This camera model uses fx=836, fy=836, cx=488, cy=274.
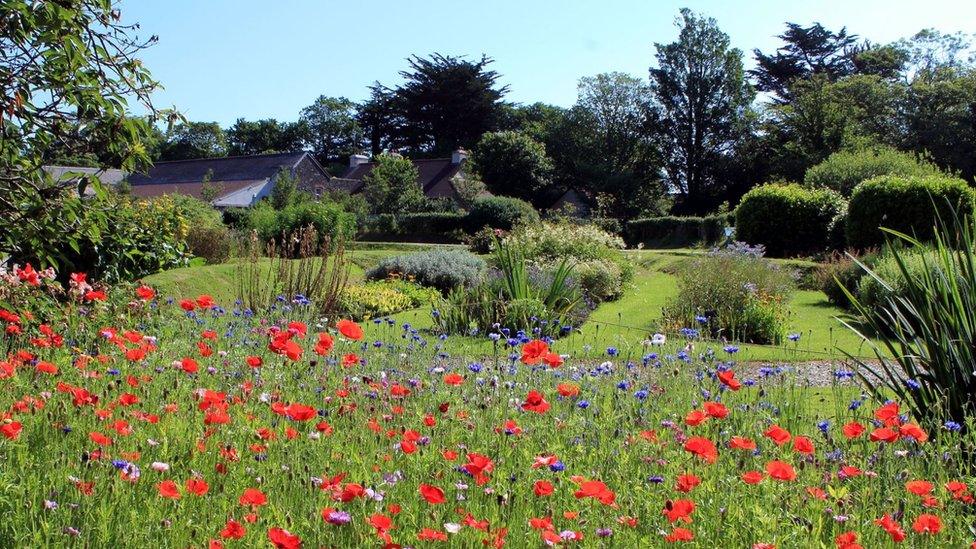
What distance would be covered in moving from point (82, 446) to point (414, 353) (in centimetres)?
264

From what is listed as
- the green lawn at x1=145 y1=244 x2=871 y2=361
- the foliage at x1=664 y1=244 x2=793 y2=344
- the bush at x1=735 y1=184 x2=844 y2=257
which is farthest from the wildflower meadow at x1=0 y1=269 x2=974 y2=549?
the bush at x1=735 y1=184 x2=844 y2=257

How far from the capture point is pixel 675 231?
34.8 meters

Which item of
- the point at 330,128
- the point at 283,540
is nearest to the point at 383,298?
the point at 283,540

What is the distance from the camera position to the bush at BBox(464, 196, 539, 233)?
93.2 ft

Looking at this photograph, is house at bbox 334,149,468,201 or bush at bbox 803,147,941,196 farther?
house at bbox 334,149,468,201

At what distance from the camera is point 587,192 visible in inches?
1827

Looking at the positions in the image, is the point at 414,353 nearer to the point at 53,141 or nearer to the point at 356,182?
the point at 53,141

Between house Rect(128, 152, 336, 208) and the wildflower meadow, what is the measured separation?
4100 centimetres

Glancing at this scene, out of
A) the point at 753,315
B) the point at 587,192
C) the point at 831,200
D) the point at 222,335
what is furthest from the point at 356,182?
the point at 222,335

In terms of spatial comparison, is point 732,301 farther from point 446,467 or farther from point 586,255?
point 446,467

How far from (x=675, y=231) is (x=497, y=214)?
9539 mm

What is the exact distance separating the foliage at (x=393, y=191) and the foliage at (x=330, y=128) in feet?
104

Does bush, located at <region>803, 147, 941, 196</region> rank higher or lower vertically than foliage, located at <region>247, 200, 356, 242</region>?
higher

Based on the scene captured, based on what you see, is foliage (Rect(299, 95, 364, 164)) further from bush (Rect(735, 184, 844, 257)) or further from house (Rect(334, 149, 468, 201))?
bush (Rect(735, 184, 844, 257))
